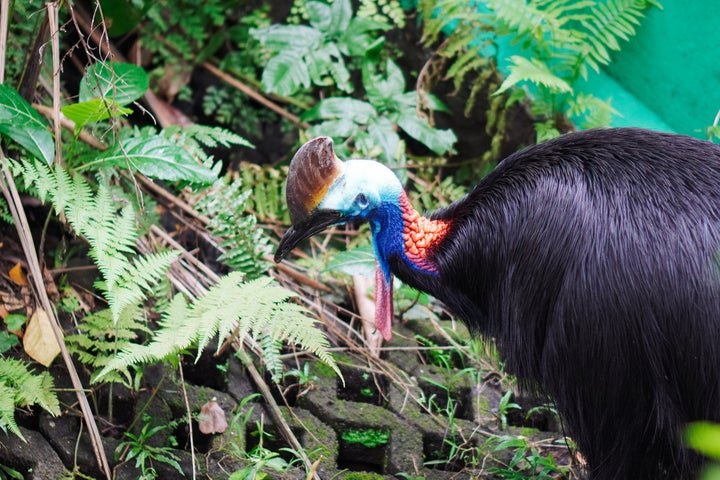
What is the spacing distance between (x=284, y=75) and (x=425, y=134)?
72 centimetres

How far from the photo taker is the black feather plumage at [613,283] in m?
2.28

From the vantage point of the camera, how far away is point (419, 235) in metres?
2.87

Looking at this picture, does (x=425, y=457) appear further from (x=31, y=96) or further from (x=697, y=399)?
(x=31, y=96)

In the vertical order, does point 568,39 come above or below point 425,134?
above

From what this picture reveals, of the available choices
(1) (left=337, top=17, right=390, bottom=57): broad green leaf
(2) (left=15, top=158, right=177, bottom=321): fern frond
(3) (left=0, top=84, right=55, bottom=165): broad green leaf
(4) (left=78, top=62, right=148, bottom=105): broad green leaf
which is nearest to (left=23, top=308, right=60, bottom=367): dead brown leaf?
(2) (left=15, top=158, right=177, bottom=321): fern frond

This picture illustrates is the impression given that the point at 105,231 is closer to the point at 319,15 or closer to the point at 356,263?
the point at 356,263

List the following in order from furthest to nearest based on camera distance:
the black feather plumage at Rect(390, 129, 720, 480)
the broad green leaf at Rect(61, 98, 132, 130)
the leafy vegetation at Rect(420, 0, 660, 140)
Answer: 1. the leafy vegetation at Rect(420, 0, 660, 140)
2. the broad green leaf at Rect(61, 98, 132, 130)
3. the black feather plumage at Rect(390, 129, 720, 480)

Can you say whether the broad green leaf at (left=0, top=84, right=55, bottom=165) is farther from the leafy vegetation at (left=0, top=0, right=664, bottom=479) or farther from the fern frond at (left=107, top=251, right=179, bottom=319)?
the fern frond at (left=107, top=251, right=179, bottom=319)

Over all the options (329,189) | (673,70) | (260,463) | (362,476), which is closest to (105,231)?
(329,189)

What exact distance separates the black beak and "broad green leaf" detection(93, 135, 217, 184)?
43 cm

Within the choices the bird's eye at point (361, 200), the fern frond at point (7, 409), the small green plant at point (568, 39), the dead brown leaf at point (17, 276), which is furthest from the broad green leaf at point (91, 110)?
the small green plant at point (568, 39)

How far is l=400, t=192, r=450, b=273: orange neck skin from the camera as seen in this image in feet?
9.34

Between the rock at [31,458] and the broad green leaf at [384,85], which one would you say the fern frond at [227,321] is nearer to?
the rock at [31,458]

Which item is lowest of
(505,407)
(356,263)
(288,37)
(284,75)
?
(505,407)
